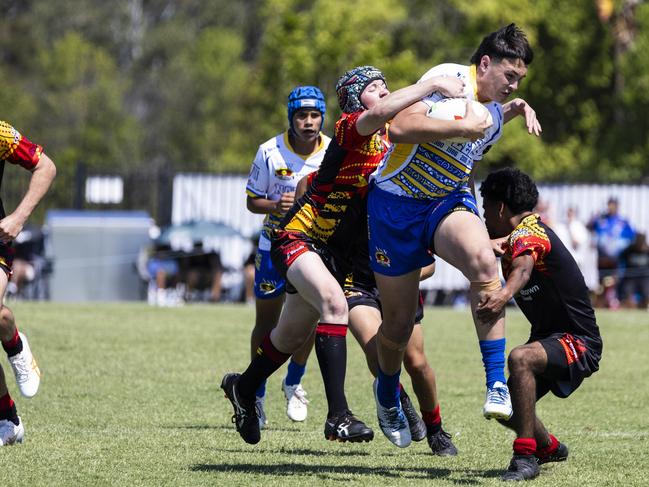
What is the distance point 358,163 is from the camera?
712cm

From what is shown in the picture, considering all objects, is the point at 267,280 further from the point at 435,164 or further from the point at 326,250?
the point at 435,164

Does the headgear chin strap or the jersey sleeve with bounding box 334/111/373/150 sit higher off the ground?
the headgear chin strap

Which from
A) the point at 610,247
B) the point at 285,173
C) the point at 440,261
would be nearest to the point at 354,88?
the point at 285,173

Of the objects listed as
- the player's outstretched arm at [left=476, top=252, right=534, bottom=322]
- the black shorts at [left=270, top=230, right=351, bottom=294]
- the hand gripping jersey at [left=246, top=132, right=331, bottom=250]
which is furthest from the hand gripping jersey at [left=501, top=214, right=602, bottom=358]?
the hand gripping jersey at [left=246, top=132, right=331, bottom=250]

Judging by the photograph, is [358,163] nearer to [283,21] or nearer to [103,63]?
[283,21]

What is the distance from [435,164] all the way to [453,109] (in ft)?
1.05

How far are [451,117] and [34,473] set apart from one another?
2.70 m

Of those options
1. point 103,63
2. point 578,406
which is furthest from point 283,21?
point 578,406

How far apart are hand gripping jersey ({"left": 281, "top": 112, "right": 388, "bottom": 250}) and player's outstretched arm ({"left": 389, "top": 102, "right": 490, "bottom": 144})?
0.68 m

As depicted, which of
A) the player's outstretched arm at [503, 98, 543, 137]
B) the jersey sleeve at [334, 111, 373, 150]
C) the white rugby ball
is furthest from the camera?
the jersey sleeve at [334, 111, 373, 150]

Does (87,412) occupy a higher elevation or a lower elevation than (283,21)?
lower

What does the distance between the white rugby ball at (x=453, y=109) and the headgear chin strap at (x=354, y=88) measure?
34.6 inches

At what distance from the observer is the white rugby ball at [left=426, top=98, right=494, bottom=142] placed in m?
6.38

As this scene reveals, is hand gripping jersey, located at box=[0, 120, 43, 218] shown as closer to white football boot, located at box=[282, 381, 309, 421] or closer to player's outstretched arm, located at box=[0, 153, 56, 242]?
player's outstretched arm, located at box=[0, 153, 56, 242]
